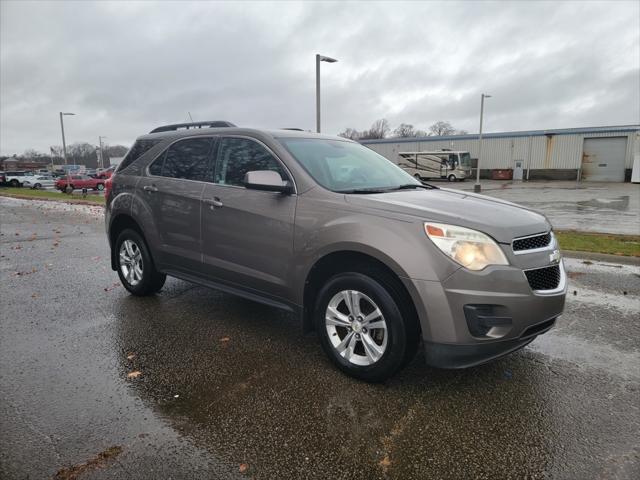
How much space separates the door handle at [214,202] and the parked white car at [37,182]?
1779 inches

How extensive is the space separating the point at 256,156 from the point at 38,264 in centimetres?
522

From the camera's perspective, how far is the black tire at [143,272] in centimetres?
513

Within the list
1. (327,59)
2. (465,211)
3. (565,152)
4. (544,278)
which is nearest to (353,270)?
(465,211)

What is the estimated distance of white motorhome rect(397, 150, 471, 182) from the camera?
4150cm

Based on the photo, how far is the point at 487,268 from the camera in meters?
2.88

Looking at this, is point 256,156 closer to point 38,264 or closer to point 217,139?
point 217,139

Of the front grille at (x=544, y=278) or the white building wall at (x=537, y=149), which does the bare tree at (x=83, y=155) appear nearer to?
the white building wall at (x=537, y=149)

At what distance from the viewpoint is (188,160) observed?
4.71 metres

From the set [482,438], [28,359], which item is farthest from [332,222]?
[28,359]

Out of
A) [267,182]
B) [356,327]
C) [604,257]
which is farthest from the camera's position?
[604,257]

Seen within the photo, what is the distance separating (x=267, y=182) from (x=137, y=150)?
2.48 m

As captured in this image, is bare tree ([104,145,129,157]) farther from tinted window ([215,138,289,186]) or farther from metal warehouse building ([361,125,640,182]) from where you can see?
tinted window ([215,138,289,186])

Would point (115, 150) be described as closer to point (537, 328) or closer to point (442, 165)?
point (442, 165)

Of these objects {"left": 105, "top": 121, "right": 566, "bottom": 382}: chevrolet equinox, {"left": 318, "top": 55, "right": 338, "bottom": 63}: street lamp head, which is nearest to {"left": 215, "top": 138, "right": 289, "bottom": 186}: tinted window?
{"left": 105, "top": 121, "right": 566, "bottom": 382}: chevrolet equinox
